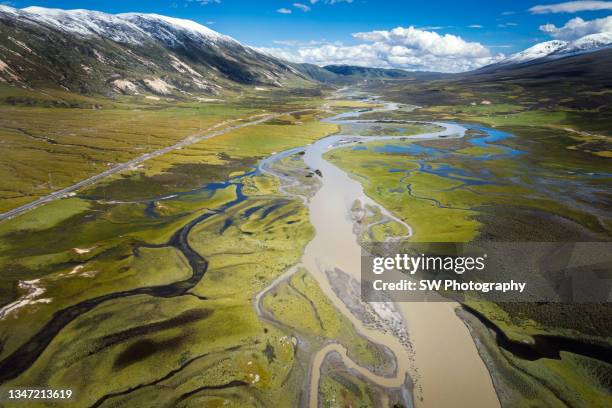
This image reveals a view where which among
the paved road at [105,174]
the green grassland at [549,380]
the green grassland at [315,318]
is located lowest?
the green grassland at [549,380]

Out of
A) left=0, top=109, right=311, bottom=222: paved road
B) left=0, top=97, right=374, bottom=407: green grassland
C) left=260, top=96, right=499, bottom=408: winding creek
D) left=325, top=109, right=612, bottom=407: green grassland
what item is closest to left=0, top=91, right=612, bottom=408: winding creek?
left=260, top=96, right=499, bottom=408: winding creek

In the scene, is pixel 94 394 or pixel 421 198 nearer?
pixel 94 394

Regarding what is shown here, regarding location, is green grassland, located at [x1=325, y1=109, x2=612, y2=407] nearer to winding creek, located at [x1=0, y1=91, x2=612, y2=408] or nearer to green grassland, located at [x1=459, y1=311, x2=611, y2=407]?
green grassland, located at [x1=459, y1=311, x2=611, y2=407]

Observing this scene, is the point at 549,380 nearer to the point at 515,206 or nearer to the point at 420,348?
the point at 420,348

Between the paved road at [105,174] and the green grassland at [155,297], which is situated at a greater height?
the paved road at [105,174]

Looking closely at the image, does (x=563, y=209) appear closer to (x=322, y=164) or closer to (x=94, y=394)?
(x=322, y=164)

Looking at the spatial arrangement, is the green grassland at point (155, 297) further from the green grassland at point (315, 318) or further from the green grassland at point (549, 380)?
the green grassland at point (549, 380)

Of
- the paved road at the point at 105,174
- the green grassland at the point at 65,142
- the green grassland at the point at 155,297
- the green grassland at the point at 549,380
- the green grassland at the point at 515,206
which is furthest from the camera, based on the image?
the green grassland at the point at 65,142

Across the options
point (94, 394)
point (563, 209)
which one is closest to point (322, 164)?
point (563, 209)

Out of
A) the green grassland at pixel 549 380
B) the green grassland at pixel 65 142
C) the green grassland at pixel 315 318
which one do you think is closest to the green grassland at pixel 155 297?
the green grassland at pixel 315 318

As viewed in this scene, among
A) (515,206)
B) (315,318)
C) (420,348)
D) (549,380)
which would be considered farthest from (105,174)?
(549,380)

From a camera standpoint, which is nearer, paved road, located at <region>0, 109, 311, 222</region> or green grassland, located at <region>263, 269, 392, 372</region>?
green grassland, located at <region>263, 269, 392, 372</region>
